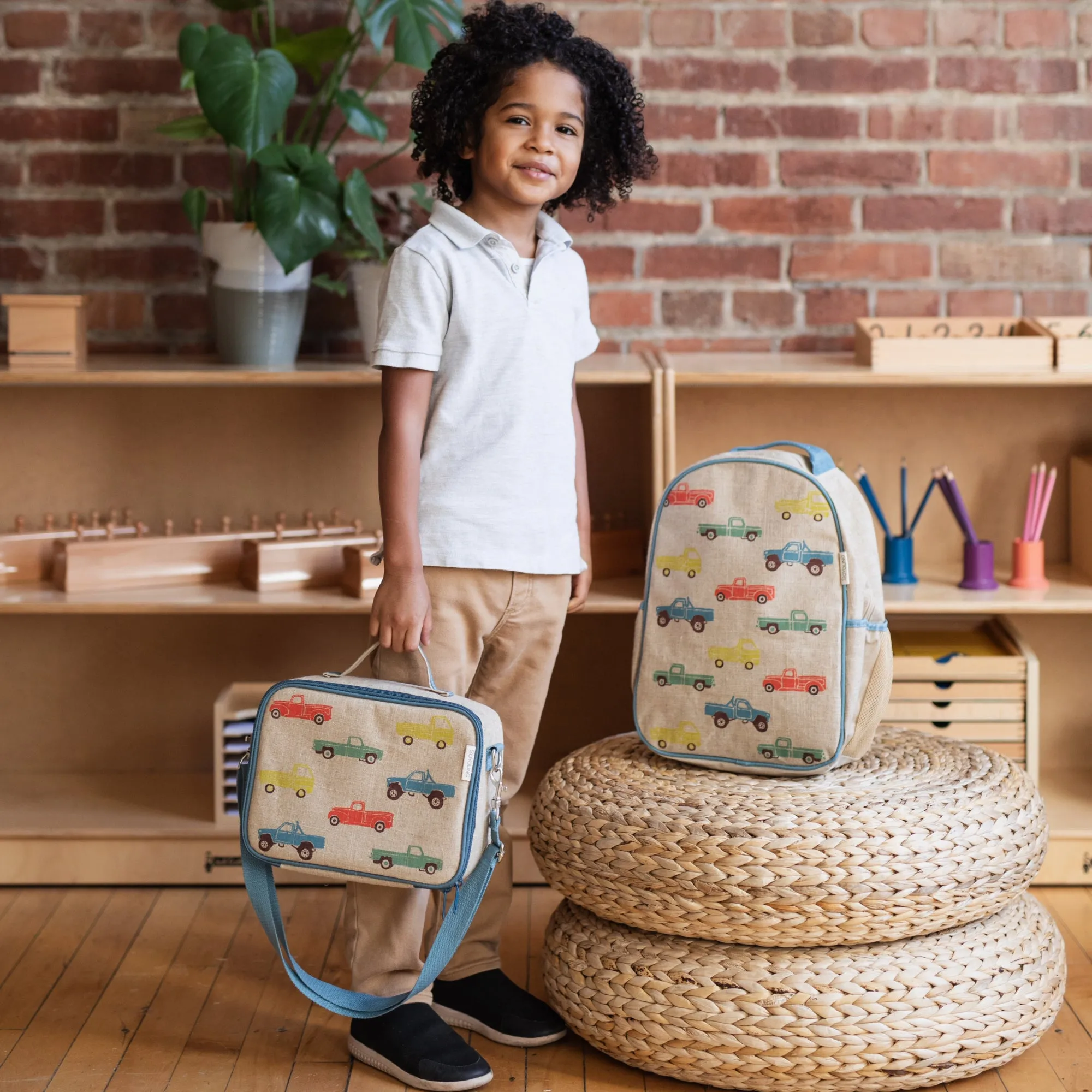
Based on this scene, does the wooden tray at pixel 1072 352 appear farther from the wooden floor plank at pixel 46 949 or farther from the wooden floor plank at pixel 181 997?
the wooden floor plank at pixel 46 949

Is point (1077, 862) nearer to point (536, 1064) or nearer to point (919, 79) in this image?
point (536, 1064)

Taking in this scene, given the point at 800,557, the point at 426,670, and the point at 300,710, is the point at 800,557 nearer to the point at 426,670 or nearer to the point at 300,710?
the point at 426,670

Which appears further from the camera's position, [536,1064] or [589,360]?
[589,360]

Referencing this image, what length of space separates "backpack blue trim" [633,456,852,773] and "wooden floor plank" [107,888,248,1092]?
28.9 inches

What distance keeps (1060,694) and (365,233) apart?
1528 mm

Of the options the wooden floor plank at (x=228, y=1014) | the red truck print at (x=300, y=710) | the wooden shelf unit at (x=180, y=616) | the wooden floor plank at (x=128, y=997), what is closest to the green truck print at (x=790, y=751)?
the red truck print at (x=300, y=710)

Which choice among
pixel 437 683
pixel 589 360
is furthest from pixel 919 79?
pixel 437 683

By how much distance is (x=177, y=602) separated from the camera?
2213mm

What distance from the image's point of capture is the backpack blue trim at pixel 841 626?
5.51 feet

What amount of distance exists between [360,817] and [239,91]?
1180 mm

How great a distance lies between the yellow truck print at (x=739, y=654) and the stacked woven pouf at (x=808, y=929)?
0.49 ft

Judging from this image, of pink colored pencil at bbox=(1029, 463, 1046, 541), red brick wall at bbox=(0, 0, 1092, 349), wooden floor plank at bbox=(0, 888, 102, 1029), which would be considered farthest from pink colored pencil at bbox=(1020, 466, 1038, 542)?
wooden floor plank at bbox=(0, 888, 102, 1029)

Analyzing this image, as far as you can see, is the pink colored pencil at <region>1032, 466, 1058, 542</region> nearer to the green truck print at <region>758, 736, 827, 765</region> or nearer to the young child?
the green truck print at <region>758, 736, 827, 765</region>

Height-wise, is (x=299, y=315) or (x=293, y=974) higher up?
(x=299, y=315)
